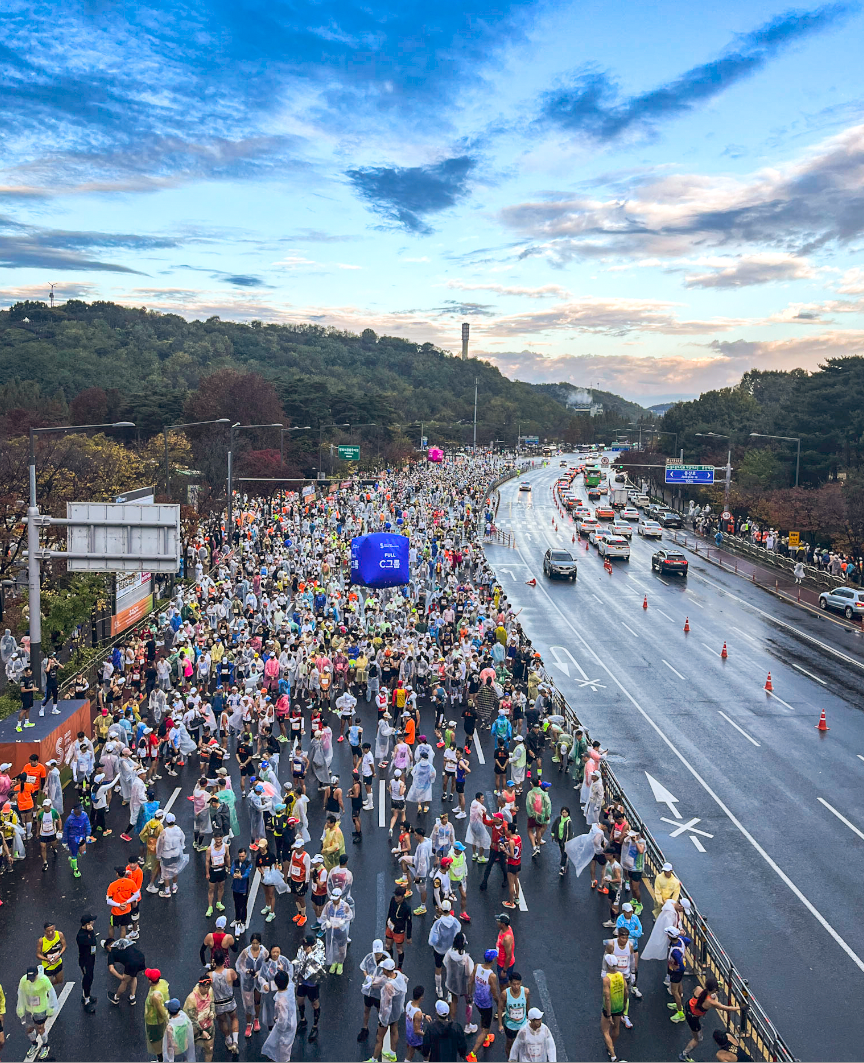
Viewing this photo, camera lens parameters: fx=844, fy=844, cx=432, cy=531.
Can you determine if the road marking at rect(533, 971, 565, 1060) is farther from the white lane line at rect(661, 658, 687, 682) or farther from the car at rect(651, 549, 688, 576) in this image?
the car at rect(651, 549, 688, 576)

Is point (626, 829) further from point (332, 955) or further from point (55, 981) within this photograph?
point (55, 981)

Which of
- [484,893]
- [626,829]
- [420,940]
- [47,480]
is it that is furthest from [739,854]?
[47,480]

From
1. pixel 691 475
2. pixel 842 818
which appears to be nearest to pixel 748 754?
pixel 842 818

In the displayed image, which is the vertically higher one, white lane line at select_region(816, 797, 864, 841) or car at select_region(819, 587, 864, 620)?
car at select_region(819, 587, 864, 620)

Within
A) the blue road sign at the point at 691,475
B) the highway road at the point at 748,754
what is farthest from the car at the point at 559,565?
the blue road sign at the point at 691,475

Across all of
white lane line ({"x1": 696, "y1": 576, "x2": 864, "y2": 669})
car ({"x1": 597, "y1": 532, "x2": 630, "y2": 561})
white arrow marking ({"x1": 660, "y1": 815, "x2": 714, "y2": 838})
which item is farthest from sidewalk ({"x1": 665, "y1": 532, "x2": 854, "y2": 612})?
white arrow marking ({"x1": 660, "y1": 815, "x2": 714, "y2": 838})
